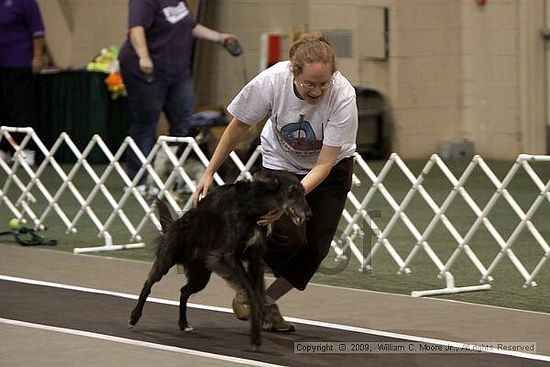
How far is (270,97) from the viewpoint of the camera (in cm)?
484

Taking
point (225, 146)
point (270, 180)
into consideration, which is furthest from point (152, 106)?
point (270, 180)

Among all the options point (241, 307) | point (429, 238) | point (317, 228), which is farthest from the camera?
point (429, 238)

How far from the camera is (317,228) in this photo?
4957mm

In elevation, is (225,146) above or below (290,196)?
above

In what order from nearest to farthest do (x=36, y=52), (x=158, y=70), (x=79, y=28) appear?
1. (x=158, y=70)
2. (x=36, y=52)
3. (x=79, y=28)

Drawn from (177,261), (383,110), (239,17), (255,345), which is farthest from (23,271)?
(239,17)

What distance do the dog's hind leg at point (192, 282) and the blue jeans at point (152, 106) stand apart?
3.77 meters

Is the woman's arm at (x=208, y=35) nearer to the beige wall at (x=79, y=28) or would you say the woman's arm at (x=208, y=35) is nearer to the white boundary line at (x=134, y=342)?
the white boundary line at (x=134, y=342)

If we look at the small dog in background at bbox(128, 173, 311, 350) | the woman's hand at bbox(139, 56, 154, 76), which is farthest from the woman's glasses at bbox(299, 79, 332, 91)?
the woman's hand at bbox(139, 56, 154, 76)

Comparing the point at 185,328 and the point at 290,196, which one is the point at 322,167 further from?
the point at 185,328

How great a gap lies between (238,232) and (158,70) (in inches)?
166

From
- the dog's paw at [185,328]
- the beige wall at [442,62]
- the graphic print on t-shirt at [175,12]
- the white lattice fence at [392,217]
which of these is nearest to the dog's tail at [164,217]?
the dog's paw at [185,328]

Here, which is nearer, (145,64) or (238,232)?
(238,232)

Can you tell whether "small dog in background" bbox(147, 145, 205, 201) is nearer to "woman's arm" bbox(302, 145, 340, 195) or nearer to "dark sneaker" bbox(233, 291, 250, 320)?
"dark sneaker" bbox(233, 291, 250, 320)
